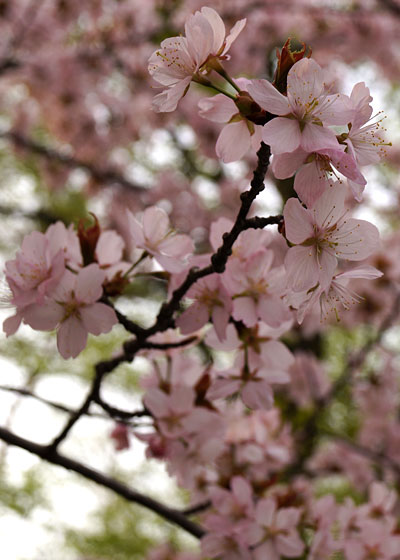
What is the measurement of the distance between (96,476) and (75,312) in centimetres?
38

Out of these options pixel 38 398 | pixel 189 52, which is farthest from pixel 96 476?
pixel 189 52

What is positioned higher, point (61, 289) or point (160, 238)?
point (160, 238)

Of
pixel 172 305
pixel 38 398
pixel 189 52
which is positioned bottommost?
pixel 38 398

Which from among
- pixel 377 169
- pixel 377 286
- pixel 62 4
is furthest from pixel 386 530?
pixel 377 169

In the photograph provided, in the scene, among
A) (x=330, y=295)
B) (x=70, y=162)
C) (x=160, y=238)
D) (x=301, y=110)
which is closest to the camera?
(x=301, y=110)

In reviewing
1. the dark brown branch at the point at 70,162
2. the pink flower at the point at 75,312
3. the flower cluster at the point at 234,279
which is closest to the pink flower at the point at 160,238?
the flower cluster at the point at 234,279

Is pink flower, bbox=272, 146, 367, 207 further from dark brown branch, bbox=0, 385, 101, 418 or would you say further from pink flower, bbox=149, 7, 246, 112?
dark brown branch, bbox=0, 385, 101, 418

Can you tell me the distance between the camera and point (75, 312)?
897 mm

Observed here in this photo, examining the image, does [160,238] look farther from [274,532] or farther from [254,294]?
[274,532]

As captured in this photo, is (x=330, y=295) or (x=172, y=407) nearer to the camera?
(x=330, y=295)

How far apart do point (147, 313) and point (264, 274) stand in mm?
3457

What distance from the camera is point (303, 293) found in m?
0.80

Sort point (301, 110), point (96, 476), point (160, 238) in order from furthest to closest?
point (96, 476)
point (160, 238)
point (301, 110)

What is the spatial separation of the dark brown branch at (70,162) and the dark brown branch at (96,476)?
242cm
